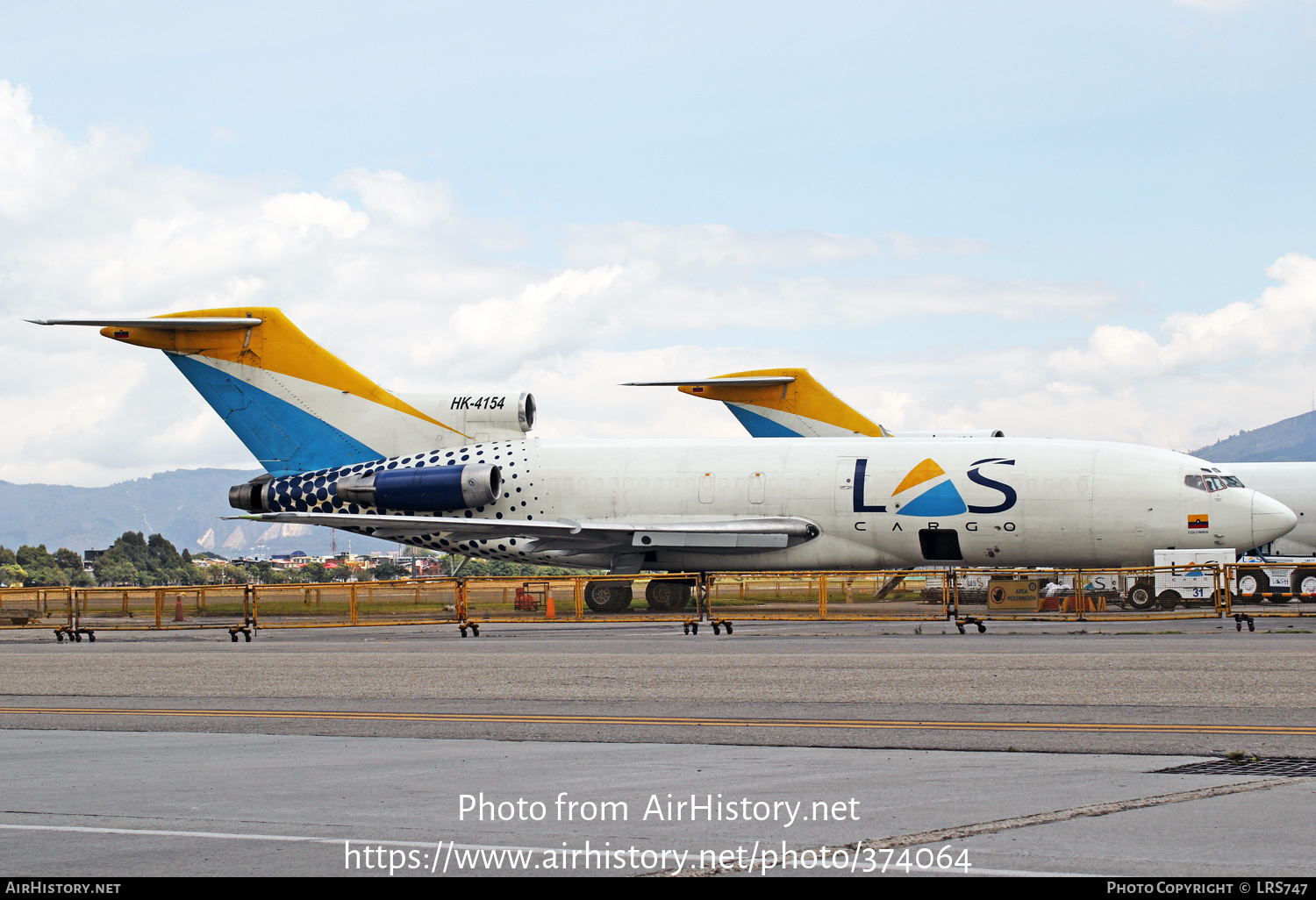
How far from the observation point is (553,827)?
725cm

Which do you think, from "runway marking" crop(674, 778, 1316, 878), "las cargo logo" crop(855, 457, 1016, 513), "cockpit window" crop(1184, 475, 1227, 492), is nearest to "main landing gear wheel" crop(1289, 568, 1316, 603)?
"cockpit window" crop(1184, 475, 1227, 492)

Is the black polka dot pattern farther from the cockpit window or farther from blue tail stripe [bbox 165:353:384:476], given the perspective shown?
the cockpit window

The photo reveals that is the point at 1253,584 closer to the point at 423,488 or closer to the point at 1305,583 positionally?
the point at 1305,583

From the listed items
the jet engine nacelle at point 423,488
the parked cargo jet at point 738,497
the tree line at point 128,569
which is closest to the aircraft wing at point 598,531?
the parked cargo jet at point 738,497

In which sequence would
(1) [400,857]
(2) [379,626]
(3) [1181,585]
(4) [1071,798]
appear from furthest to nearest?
(2) [379,626], (3) [1181,585], (4) [1071,798], (1) [400,857]

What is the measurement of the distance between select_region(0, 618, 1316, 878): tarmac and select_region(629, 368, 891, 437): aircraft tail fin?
25.2 meters

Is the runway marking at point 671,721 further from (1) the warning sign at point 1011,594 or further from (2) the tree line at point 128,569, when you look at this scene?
(2) the tree line at point 128,569

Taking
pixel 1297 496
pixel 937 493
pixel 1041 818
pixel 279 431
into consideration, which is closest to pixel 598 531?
pixel 937 493

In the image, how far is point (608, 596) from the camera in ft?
114

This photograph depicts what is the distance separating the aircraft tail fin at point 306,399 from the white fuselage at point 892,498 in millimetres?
1169

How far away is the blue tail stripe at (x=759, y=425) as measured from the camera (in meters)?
47.3
